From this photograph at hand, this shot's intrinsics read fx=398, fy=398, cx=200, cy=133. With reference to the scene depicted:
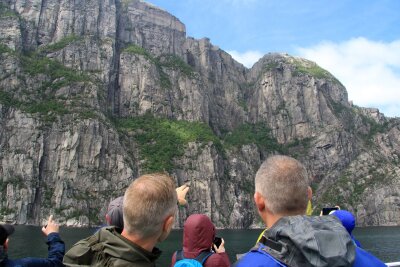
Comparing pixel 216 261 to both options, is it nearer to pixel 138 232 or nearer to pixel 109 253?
A: pixel 138 232

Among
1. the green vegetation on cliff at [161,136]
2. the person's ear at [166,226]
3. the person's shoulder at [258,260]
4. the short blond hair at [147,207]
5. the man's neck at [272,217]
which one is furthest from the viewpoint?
the green vegetation on cliff at [161,136]

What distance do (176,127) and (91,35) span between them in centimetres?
5712

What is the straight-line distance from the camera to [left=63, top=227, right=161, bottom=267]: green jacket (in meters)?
3.96

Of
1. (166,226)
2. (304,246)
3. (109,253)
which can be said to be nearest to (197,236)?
(166,226)

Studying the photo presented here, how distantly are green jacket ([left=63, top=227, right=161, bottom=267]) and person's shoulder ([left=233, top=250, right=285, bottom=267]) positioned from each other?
1209 mm

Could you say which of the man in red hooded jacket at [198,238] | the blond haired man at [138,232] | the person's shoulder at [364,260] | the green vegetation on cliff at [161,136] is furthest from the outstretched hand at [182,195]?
the green vegetation on cliff at [161,136]

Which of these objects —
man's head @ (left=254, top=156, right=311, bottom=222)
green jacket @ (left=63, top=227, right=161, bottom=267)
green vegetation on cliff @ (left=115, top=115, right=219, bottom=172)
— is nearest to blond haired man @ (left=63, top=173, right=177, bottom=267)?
green jacket @ (left=63, top=227, right=161, bottom=267)

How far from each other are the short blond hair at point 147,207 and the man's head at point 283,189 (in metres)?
0.98

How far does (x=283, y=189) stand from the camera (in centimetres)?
391

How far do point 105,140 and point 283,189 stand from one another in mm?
148530

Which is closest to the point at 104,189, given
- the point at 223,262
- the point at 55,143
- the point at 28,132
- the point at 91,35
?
the point at 55,143

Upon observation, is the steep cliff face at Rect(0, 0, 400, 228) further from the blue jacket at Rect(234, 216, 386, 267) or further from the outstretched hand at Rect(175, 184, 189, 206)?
the blue jacket at Rect(234, 216, 386, 267)

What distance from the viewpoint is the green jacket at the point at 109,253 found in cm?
396

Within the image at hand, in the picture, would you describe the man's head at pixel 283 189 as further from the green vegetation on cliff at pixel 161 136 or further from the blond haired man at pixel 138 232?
the green vegetation on cliff at pixel 161 136
